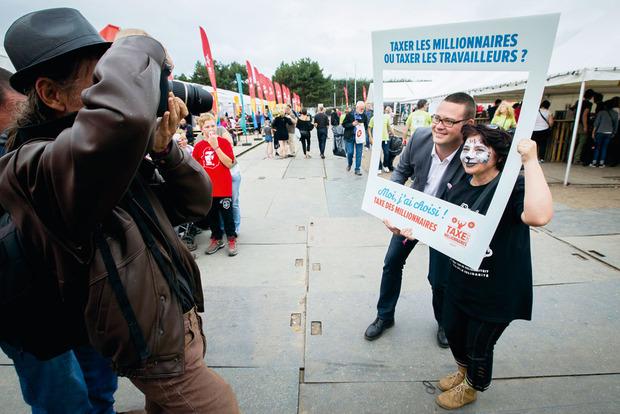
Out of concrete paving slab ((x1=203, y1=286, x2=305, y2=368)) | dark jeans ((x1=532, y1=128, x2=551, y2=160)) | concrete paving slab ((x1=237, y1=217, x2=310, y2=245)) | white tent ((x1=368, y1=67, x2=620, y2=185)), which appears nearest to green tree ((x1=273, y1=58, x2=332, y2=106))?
white tent ((x1=368, y1=67, x2=620, y2=185))

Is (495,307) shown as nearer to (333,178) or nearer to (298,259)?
(298,259)

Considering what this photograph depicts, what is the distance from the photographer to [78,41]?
34.9 inches

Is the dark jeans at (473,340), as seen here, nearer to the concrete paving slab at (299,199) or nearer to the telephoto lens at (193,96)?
the telephoto lens at (193,96)

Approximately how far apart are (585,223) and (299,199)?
4.39 meters

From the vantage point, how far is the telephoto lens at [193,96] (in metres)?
1.18

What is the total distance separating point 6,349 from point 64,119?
1.15 m

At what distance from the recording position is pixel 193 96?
125 cm

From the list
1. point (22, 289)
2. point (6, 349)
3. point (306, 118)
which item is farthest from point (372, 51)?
point (306, 118)

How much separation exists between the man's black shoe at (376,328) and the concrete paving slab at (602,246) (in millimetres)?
2630

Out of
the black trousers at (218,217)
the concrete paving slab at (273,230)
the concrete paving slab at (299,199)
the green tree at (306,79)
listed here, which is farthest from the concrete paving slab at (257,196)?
the green tree at (306,79)

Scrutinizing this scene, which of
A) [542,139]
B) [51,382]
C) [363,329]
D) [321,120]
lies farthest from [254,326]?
[542,139]

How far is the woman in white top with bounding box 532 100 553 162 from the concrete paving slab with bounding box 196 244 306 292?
7.34 meters

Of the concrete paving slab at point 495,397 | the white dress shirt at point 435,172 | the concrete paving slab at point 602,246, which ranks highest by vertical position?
the white dress shirt at point 435,172

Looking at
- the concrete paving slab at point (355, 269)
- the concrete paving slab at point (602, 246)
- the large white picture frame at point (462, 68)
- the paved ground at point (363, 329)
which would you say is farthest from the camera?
the concrete paving slab at point (602, 246)
